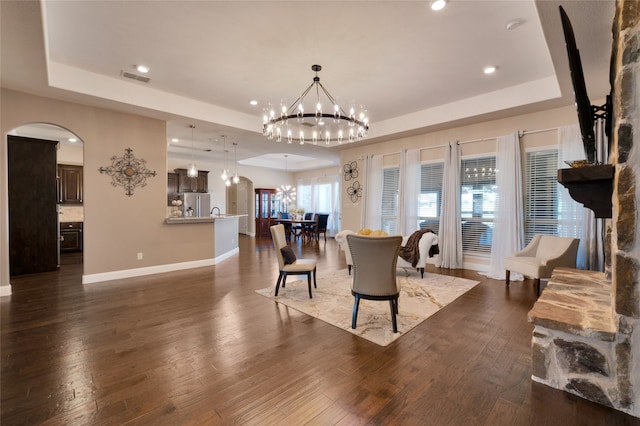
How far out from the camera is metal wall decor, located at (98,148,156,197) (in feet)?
16.0

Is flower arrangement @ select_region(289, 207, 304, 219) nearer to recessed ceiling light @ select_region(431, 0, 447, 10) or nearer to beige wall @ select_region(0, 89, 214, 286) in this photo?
beige wall @ select_region(0, 89, 214, 286)

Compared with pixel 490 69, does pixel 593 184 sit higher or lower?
lower

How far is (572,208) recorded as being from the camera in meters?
4.56

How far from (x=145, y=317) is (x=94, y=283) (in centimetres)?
215

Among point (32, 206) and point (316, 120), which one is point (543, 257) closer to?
point (316, 120)

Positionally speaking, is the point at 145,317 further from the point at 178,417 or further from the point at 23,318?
the point at 178,417

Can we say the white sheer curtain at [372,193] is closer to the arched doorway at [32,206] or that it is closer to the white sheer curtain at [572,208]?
the white sheer curtain at [572,208]

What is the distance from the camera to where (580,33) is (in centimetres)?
280

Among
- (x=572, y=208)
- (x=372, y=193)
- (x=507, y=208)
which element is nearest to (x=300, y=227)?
(x=372, y=193)

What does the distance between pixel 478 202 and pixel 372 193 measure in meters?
2.37

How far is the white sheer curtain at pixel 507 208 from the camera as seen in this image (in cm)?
502

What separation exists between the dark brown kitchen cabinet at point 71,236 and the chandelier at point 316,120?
5.77 meters

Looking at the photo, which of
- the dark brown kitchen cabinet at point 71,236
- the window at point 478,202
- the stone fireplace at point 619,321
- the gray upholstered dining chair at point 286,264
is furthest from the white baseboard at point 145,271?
the stone fireplace at point 619,321

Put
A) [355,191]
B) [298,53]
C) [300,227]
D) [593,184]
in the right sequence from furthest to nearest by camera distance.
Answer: [300,227] < [355,191] < [298,53] < [593,184]
